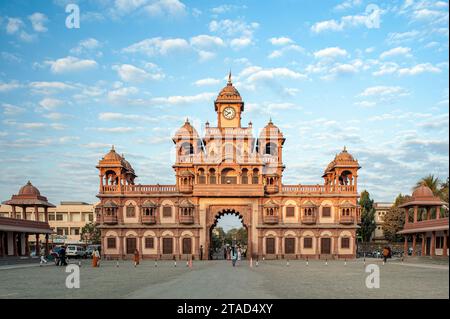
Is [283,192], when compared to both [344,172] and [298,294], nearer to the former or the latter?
[344,172]

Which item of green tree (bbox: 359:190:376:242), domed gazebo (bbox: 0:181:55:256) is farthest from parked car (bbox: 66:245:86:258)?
green tree (bbox: 359:190:376:242)

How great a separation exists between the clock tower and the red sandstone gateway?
5.59 m

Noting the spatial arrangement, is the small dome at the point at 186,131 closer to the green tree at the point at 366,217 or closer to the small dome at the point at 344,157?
the small dome at the point at 344,157

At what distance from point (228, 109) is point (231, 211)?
1380 cm

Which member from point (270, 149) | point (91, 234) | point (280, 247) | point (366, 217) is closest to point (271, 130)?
point (270, 149)

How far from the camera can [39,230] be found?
195ft

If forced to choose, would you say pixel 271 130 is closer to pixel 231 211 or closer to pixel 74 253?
pixel 231 211

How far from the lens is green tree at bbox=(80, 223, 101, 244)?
9719cm

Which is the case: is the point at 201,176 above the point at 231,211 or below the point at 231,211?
above

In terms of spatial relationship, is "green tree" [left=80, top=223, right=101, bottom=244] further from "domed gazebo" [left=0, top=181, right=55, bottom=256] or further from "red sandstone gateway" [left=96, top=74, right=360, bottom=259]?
"red sandstone gateway" [left=96, top=74, right=360, bottom=259]

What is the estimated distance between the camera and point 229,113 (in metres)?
68.3

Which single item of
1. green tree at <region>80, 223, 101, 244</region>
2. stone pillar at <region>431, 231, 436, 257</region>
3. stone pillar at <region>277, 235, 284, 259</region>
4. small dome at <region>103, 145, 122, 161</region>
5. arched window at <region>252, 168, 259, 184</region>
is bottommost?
green tree at <region>80, 223, 101, 244</region>
